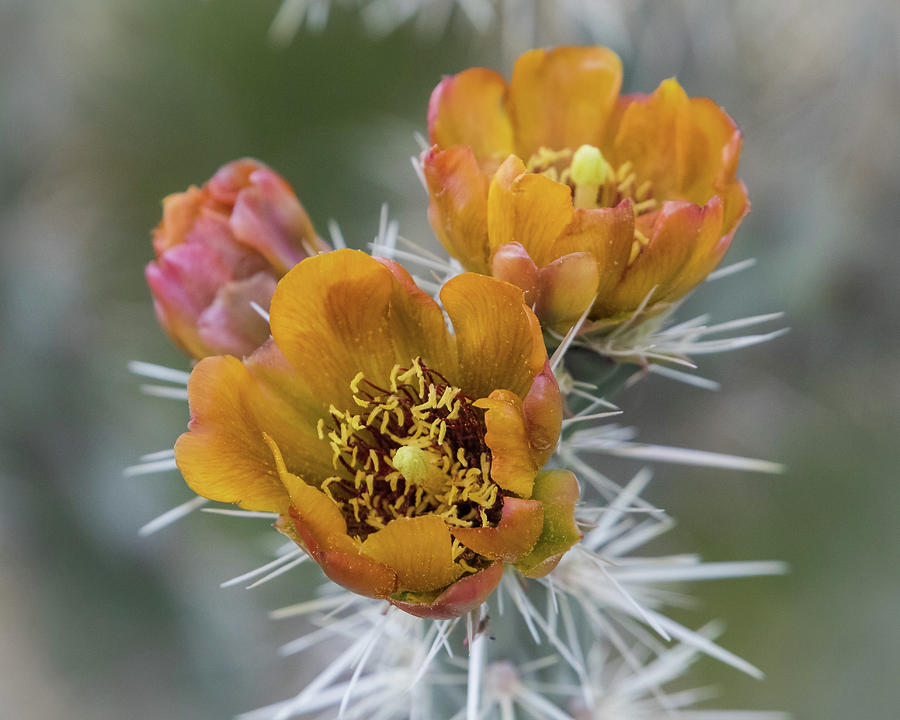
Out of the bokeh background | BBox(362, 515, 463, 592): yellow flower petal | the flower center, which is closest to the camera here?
BBox(362, 515, 463, 592): yellow flower petal

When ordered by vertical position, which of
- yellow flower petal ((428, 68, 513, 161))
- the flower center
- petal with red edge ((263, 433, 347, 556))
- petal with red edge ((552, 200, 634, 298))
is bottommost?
the flower center

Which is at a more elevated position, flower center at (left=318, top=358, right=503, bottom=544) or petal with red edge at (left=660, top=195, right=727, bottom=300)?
petal with red edge at (left=660, top=195, right=727, bottom=300)

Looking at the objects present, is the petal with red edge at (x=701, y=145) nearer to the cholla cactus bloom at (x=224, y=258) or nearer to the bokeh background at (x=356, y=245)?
the cholla cactus bloom at (x=224, y=258)

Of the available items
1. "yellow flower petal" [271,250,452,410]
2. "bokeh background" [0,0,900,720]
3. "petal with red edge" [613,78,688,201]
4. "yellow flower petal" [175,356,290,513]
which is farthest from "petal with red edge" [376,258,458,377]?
"bokeh background" [0,0,900,720]

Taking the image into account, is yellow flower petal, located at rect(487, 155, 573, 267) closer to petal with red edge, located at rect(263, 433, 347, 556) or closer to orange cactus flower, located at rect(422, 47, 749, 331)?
orange cactus flower, located at rect(422, 47, 749, 331)

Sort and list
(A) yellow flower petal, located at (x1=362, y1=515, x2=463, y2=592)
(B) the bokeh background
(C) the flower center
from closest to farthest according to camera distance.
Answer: (A) yellow flower petal, located at (x1=362, y1=515, x2=463, y2=592)
(C) the flower center
(B) the bokeh background

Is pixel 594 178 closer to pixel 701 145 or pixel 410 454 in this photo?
pixel 701 145
